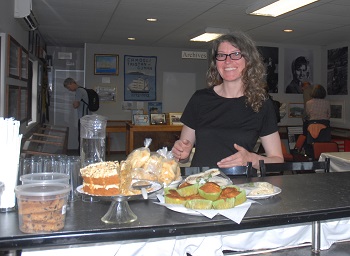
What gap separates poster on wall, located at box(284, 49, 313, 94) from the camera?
8759 millimetres

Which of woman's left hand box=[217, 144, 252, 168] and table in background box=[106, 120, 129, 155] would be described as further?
table in background box=[106, 120, 129, 155]

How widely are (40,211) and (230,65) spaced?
1275mm

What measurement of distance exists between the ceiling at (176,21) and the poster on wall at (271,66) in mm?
224

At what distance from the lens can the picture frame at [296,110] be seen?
892 cm

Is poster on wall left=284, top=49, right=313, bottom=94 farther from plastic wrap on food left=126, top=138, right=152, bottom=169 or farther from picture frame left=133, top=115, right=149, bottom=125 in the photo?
plastic wrap on food left=126, top=138, right=152, bottom=169

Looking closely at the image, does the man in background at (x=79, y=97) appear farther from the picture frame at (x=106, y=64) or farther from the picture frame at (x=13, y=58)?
the picture frame at (x=13, y=58)

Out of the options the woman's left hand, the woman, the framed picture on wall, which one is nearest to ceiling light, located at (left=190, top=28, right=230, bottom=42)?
the framed picture on wall

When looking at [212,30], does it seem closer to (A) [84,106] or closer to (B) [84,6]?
(B) [84,6]

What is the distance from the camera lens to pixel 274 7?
5.14 m

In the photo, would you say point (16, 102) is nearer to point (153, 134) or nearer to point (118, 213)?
point (153, 134)

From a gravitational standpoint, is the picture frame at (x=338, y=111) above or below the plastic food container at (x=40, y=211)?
above

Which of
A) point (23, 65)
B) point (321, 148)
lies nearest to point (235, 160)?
point (321, 148)

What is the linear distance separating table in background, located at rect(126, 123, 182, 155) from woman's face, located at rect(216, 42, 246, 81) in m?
5.29

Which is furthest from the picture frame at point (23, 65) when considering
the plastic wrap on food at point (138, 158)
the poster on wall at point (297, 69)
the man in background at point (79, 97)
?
the poster on wall at point (297, 69)
